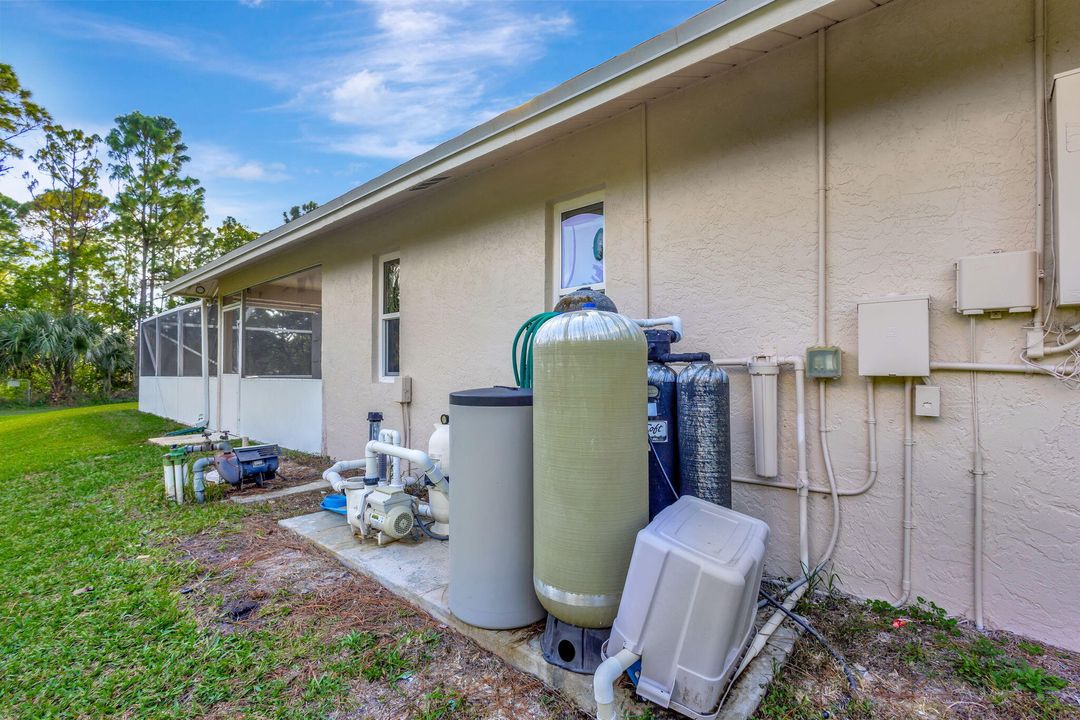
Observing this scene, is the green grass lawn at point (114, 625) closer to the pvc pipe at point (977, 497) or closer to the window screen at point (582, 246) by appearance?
the pvc pipe at point (977, 497)

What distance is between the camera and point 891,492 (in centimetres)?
222

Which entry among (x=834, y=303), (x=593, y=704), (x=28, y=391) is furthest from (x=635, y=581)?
(x=28, y=391)

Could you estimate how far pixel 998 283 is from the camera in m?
1.93

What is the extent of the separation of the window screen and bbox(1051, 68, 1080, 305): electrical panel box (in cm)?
232

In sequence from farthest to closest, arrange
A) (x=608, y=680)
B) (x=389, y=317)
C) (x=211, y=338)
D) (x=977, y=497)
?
1. (x=211, y=338)
2. (x=389, y=317)
3. (x=977, y=497)
4. (x=608, y=680)

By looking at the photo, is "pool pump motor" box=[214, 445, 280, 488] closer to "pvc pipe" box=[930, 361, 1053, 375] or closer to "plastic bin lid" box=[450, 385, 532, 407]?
"plastic bin lid" box=[450, 385, 532, 407]

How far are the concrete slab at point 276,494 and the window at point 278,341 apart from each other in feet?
11.1

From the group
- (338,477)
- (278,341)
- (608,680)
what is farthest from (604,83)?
(278,341)

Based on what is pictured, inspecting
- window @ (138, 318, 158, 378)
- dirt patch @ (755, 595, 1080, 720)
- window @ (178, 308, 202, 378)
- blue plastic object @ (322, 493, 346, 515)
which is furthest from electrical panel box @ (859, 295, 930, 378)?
window @ (138, 318, 158, 378)

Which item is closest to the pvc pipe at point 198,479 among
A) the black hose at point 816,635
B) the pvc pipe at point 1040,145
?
the black hose at point 816,635

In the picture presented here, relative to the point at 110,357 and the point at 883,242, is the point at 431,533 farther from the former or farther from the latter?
the point at 110,357

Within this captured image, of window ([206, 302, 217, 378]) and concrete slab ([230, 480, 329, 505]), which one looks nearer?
concrete slab ([230, 480, 329, 505])

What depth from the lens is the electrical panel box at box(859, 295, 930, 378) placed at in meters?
2.08

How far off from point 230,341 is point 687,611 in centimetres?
1040
